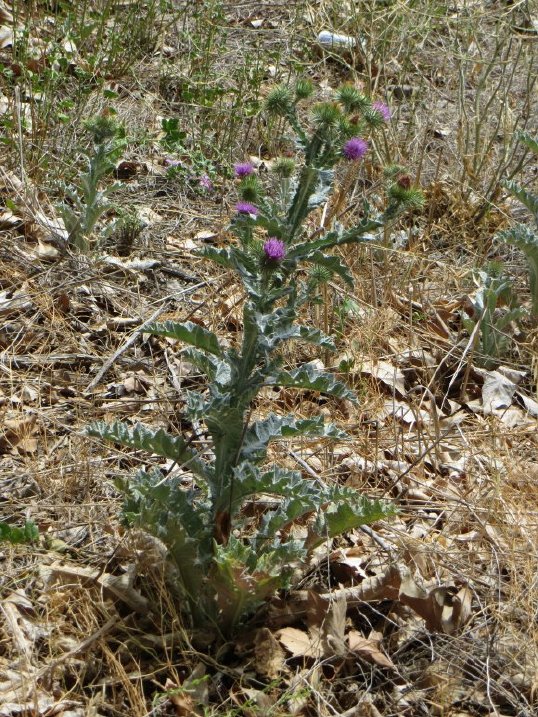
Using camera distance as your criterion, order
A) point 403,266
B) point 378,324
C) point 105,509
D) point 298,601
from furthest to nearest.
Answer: point 403,266 < point 378,324 < point 105,509 < point 298,601

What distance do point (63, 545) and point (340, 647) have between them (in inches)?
35.0

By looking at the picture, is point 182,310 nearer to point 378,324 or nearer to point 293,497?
point 378,324

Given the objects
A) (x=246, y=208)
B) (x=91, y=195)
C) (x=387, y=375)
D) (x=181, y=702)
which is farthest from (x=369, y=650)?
(x=91, y=195)

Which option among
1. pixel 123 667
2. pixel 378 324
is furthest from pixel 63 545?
pixel 378 324

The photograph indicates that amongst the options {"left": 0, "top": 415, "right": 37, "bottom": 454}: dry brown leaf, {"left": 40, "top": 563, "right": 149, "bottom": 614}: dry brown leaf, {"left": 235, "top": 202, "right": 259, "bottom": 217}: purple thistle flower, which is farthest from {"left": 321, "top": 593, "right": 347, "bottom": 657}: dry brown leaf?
{"left": 0, "top": 415, "right": 37, "bottom": 454}: dry brown leaf

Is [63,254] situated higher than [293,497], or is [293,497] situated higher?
[293,497]

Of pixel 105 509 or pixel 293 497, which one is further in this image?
pixel 105 509

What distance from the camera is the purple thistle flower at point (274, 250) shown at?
2.24 m

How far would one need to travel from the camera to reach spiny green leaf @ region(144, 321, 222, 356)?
237cm

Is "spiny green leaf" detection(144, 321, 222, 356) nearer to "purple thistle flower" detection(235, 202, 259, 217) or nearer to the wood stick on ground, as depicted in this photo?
"purple thistle flower" detection(235, 202, 259, 217)

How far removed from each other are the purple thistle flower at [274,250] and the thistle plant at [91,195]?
2000 millimetres

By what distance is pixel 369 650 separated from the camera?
254 centimetres

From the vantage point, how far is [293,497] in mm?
2396

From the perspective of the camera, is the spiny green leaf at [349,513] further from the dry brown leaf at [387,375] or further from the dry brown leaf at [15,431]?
the dry brown leaf at [387,375]
